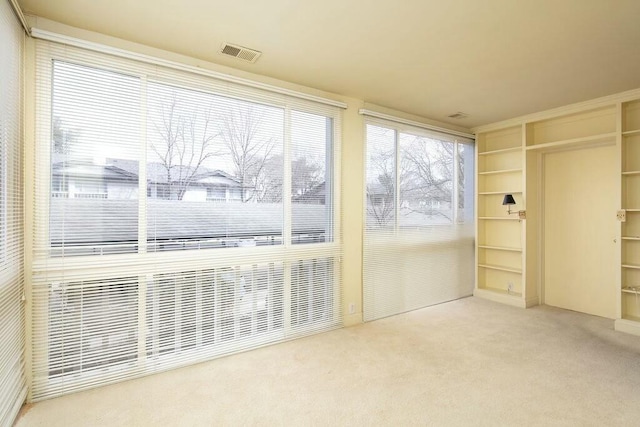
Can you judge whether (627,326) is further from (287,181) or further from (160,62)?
(160,62)

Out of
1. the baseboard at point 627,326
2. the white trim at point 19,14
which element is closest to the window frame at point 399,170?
the baseboard at point 627,326

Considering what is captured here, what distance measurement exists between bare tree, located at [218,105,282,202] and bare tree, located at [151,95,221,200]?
0.46 feet

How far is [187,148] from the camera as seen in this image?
8.42 ft

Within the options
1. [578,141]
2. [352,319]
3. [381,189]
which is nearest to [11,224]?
[352,319]

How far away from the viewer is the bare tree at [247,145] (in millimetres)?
2750

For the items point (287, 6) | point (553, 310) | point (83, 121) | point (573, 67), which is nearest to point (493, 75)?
point (573, 67)

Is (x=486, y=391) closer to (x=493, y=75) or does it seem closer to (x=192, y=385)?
(x=192, y=385)

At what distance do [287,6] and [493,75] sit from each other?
196 centimetres

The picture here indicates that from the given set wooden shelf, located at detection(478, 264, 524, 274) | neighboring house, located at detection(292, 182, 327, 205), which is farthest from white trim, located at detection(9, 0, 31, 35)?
wooden shelf, located at detection(478, 264, 524, 274)

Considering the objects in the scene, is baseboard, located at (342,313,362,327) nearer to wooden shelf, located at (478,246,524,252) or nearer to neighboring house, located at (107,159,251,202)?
neighboring house, located at (107,159,251,202)

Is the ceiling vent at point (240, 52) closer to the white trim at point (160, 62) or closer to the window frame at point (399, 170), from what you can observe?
the white trim at point (160, 62)

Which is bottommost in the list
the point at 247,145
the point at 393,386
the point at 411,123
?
the point at 393,386

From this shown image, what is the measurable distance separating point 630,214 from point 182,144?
177 inches

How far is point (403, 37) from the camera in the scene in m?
2.25
